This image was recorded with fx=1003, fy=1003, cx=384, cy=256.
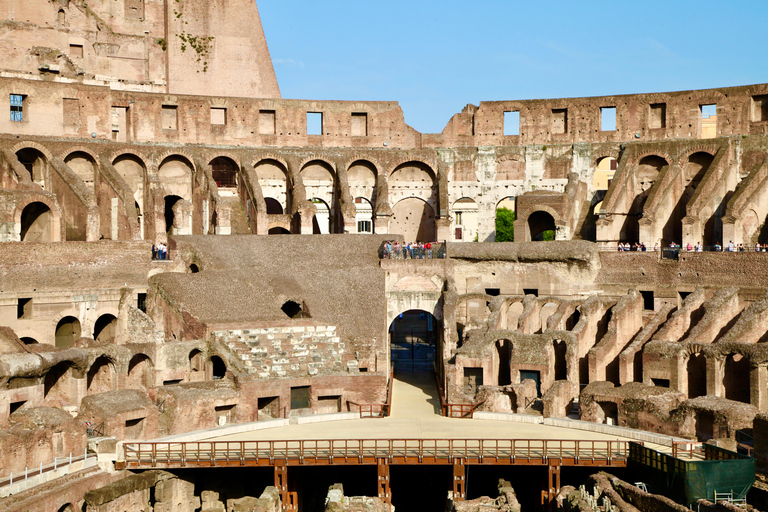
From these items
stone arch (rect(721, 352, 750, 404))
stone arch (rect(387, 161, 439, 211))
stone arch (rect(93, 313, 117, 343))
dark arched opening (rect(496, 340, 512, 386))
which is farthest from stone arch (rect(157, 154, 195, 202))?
stone arch (rect(721, 352, 750, 404))

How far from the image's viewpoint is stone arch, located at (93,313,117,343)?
129 feet

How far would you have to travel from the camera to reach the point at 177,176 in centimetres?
4681

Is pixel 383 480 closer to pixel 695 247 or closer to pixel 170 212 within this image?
pixel 695 247

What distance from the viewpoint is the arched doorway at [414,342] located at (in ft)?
140

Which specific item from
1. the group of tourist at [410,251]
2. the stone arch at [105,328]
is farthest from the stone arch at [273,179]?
the stone arch at [105,328]

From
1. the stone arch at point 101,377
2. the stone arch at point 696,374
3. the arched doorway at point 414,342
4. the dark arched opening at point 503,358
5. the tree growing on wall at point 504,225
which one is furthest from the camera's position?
the tree growing on wall at point 504,225

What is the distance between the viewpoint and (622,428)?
97.0 feet

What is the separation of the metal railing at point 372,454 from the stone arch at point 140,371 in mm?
5772

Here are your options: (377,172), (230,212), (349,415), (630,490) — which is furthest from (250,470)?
(377,172)

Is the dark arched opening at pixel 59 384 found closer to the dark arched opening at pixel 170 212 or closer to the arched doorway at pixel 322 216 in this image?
the dark arched opening at pixel 170 212

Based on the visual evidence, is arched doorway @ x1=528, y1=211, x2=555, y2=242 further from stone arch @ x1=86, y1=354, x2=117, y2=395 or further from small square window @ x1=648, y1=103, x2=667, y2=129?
stone arch @ x1=86, y1=354, x2=117, y2=395

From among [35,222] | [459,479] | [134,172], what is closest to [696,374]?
[459,479]

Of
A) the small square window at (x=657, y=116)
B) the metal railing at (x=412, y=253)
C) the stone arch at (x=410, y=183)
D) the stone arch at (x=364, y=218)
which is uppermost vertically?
the small square window at (x=657, y=116)

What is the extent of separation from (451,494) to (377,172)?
23.4 meters
